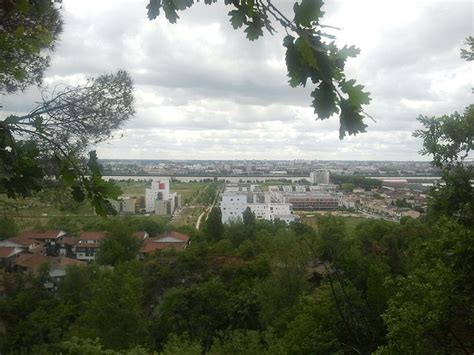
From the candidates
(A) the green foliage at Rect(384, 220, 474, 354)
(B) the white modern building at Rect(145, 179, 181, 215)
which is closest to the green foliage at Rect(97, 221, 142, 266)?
(A) the green foliage at Rect(384, 220, 474, 354)

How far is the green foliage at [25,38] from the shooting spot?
201cm

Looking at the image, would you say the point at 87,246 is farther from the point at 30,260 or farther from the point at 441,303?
the point at 441,303

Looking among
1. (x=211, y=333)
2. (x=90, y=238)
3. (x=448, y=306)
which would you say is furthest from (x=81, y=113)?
(x=90, y=238)

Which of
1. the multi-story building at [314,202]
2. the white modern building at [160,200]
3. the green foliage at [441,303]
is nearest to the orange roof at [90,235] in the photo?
the white modern building at [160,200]

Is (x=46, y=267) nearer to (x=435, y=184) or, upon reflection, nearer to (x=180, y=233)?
(x=180, y=233)

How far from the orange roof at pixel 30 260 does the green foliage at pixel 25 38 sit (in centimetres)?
2003


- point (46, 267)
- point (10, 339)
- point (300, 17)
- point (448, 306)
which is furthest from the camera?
point (46, 267)

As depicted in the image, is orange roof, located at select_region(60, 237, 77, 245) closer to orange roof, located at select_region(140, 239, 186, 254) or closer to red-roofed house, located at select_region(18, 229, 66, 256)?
red-roofed house, located at select_region(18, 229, 66, 256)

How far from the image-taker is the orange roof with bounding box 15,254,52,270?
72.4 feet

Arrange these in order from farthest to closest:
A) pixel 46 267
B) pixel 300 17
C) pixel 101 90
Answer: pixel 46 267 < pixel 101 90 < pixel 300 17

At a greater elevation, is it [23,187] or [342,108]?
[342,108]

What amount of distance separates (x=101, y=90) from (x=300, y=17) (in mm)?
3784

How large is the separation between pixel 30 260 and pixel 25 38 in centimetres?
2374

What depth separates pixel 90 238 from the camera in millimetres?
28875
